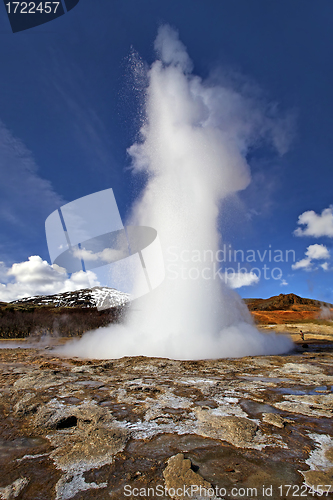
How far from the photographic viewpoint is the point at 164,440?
3.58 meters

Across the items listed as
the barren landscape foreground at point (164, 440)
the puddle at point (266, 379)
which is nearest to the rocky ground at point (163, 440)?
the barren landscape foreground at point (164, 440)

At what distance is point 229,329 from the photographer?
16125 millimetres

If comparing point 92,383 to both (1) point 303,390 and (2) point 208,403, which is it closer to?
(2) point 208,403

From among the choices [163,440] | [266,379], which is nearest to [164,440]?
[163,440]

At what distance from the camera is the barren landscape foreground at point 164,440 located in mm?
2561

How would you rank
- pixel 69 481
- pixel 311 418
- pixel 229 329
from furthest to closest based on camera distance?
pixel 229 329 < pixel 311 418 < pixel 69 481

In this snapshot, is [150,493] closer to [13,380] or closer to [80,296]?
[13,380]

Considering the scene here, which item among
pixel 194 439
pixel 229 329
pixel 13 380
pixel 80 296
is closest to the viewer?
pixel 194 439

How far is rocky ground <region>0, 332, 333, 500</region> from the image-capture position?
8.40 ft

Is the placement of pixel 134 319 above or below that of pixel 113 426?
above

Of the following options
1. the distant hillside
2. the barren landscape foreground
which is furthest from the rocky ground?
the distant hillside

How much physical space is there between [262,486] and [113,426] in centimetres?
252

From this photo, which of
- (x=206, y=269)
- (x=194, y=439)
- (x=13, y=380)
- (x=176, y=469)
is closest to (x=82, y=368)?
(x=13, y=380)

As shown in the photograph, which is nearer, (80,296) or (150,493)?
(150,493)
